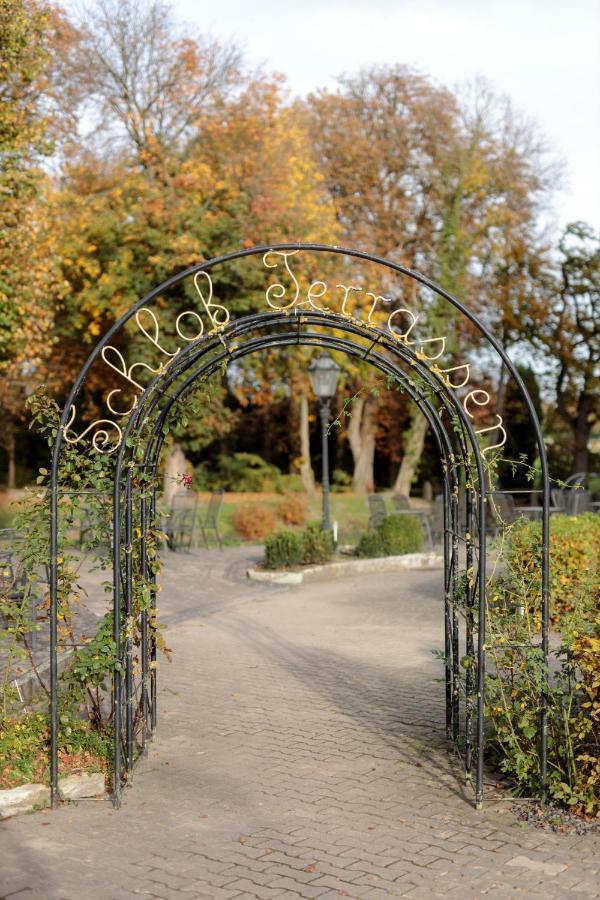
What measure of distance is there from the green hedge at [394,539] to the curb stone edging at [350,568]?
201 mm

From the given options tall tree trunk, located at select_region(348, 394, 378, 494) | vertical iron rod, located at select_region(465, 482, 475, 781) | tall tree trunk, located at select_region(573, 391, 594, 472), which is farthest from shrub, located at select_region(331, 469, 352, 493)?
vertical iron rod, located at select_region(465, 482, 475, 781)

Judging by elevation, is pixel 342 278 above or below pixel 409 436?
above

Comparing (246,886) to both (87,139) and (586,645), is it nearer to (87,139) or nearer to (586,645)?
(586,645)

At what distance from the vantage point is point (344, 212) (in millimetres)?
32781

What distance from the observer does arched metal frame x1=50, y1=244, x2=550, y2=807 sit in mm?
5492

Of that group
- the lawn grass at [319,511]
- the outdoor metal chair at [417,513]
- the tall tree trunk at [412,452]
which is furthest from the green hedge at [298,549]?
the tall tree trunk at [412,452]

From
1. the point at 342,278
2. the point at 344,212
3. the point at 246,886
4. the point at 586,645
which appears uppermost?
the point at 344,212

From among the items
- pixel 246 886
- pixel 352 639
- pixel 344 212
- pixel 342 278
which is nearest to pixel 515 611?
pixel 246 886

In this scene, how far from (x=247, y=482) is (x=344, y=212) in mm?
9434

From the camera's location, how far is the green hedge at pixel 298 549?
15.5 meters

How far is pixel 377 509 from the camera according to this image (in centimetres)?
1850

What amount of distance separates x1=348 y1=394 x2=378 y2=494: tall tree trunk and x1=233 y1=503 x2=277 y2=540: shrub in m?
13.7

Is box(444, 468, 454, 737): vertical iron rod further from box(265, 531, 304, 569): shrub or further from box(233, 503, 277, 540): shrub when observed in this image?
box(233, 503, 277, 540): shrub

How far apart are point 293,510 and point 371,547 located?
6.32 m
